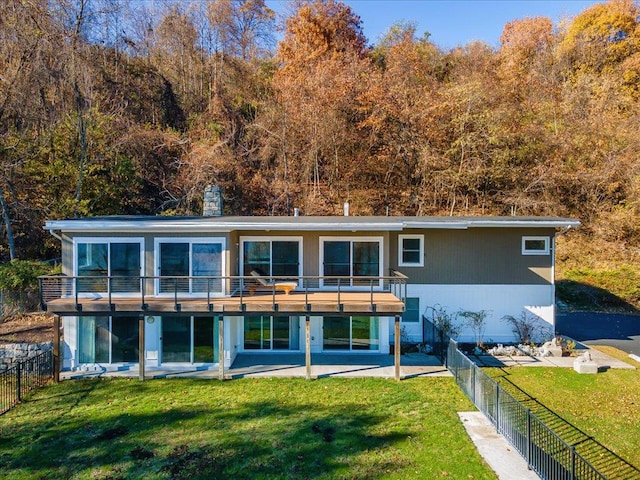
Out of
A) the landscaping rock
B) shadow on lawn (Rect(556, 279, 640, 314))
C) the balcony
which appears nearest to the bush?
the balcony

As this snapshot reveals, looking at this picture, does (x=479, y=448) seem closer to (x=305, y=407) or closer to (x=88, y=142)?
(x=305, y=407)

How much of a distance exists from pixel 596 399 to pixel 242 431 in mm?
7799

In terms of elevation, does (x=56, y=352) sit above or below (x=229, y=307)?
below

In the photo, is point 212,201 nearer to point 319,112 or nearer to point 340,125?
point 319,112

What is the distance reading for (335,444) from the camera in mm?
6988

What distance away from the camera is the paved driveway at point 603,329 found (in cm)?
1347

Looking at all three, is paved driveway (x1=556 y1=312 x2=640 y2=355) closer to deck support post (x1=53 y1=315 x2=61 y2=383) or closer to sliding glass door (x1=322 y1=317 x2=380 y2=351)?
sliding glass door (x1=322 y1=317 x2=380 y2=351)

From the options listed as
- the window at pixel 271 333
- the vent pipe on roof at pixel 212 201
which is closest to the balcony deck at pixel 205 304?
the window at pixel 271 333

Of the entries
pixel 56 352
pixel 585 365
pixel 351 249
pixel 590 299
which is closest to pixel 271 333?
pixel 351 249

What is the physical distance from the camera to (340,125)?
21.2m

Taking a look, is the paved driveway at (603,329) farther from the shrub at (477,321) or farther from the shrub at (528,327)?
the shrub at (477,321)

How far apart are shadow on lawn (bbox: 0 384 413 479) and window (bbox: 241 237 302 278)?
4.54 m

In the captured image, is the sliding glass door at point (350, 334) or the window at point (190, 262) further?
the sliding glass door at point (350, 334)

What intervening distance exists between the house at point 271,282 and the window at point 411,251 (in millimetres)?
34
